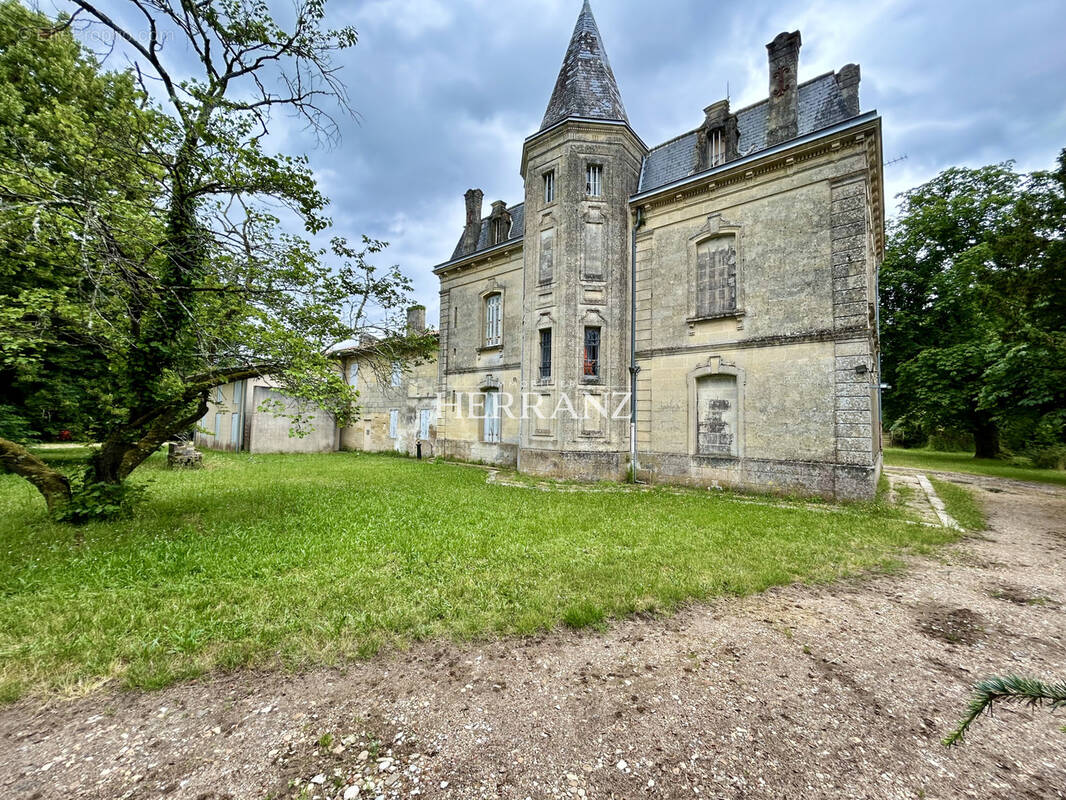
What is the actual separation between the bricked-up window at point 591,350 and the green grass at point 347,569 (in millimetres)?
4383

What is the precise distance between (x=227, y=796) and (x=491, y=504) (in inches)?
239

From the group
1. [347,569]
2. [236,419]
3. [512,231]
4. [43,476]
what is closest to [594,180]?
[512,231]

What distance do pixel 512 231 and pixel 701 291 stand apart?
A: 7.56 meters

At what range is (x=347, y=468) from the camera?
517 inches

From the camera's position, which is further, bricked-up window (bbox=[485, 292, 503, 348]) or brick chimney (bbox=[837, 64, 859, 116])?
bricked-up window (bbox=[485, 292, 503, 348])

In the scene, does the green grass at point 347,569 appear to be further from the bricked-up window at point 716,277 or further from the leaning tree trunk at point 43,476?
the bricked-up window at point 716,277

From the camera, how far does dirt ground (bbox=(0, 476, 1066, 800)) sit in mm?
1954

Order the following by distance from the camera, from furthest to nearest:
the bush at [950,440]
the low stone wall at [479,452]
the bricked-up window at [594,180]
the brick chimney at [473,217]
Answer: the bush at [950,440] < the brick chimney at [473,217] < the low stone wall at [479,452] < the bricked-up window at [594,180]

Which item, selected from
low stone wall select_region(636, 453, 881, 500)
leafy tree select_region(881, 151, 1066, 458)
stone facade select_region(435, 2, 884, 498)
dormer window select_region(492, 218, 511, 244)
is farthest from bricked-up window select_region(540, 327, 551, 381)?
leafy tree select_region(881, 151, 1066, 458)

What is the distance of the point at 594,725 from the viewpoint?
234 cm

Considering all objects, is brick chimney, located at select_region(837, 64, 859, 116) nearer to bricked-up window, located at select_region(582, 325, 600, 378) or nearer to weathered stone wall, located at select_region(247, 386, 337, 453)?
bricked-up window, located at select_region(582, 325, 600, 378)

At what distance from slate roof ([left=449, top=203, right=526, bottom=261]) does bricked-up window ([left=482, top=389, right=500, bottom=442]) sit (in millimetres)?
5413

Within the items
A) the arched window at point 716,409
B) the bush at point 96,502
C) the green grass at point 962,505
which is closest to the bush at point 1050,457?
the green grass at point 962,505

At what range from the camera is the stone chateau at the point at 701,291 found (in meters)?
8.81
